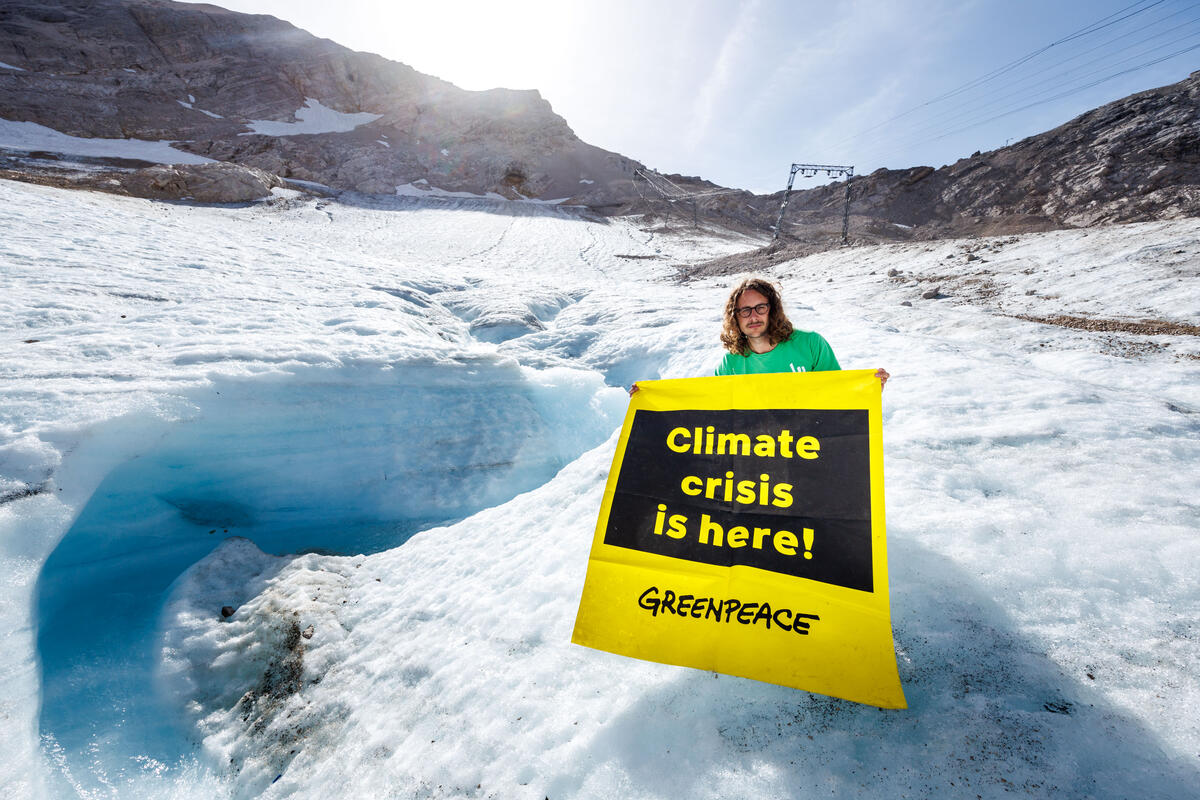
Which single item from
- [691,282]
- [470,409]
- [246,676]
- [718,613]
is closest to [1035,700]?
[718,613]

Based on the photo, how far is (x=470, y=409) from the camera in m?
5.83

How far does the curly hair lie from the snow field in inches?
49.3

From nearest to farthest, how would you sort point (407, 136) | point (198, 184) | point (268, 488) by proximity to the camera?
point (268, 488), point (198, 184), point (407, 136)

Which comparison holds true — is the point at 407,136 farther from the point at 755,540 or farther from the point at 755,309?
the point at 755,540

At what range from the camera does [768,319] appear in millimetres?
2619

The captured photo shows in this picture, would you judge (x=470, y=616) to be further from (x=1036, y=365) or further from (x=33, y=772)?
(x=1036, y=365)

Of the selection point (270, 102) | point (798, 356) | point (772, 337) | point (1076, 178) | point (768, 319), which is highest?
point (270, 102)

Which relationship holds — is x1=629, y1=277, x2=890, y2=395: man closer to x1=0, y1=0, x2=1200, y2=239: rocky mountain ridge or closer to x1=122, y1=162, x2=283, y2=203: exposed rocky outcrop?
x1=0, y1=0, x2=1200, y2=239: rocky mountain ridge

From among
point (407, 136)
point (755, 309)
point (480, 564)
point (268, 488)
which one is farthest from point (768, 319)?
point (407, 136)

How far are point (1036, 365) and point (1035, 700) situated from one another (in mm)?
4898

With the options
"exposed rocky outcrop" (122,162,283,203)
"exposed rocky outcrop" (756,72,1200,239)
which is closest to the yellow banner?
"exposed rocky outcrop" (756,72,1200,239)

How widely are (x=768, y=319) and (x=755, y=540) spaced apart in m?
1.35

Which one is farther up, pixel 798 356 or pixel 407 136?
pixel 407 136

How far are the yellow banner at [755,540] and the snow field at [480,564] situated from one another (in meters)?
0.18
